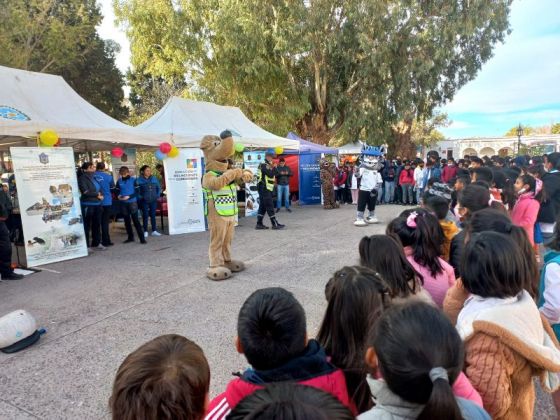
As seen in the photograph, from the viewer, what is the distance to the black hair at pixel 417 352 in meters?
1.10

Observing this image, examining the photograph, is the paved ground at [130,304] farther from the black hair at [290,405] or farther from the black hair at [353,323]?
the black hair at [290,405]

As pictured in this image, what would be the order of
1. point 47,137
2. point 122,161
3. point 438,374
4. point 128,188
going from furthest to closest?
point 122,161 < point 128,188 < point 47,137 < point 438,374

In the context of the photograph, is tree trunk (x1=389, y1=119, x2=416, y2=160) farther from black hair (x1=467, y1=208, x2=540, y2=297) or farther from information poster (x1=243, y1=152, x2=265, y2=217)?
black hair (x1=467, y1=208, x2=540, y2=297)

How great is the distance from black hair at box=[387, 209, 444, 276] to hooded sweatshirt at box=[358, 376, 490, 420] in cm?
160

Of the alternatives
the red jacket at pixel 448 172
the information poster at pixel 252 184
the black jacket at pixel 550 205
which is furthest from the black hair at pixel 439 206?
the red jacket at pixel 448 172

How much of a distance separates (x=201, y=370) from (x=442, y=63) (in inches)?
699

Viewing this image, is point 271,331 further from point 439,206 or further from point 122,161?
point 122,161

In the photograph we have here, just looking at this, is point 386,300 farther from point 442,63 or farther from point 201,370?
point 442,63

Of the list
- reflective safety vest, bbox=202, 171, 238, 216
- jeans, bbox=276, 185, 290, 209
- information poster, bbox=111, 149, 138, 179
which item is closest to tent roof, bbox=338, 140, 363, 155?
jeans, bbox=276, 185, 290, 209

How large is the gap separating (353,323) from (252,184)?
1001 cm

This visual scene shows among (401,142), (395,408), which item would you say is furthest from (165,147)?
(401,142)

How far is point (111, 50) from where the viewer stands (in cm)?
2369

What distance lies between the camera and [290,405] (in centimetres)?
82

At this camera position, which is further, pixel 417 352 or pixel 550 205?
pixel 550 205
